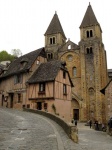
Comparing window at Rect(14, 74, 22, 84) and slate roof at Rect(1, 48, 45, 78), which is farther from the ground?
slate roof at Rect(1, 48, 45, 78)

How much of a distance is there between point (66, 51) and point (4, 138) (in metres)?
36.7

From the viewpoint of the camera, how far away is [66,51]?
44.9 metres

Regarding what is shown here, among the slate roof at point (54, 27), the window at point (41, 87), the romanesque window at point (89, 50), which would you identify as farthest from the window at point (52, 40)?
the window at point (41, 87)

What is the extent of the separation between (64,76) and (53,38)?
2235 centimetres

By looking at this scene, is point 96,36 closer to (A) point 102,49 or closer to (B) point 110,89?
(A) point 102,49

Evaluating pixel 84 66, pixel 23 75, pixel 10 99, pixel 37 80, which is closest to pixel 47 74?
pixel 37 80

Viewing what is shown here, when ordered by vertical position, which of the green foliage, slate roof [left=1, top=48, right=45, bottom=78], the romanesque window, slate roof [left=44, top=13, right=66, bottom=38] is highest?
slate roof [left=44, top=13, right=66, bottom=38]

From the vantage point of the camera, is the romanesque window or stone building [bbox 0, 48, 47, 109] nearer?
stone building [bbox 0, 48, 47, 109]

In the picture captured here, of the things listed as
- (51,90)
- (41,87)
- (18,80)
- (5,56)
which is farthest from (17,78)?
(5,56)

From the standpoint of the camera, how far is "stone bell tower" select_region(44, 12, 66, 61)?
4725 centimetres

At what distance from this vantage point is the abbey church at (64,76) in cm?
2670

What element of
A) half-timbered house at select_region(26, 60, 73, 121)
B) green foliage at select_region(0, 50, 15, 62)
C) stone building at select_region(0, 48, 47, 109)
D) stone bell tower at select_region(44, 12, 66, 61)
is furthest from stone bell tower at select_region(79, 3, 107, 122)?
green foliage at select_region(0, 50, 15, 62)

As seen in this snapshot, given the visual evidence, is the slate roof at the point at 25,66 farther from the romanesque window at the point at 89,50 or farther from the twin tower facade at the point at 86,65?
the romanesque window at the point at 89,50

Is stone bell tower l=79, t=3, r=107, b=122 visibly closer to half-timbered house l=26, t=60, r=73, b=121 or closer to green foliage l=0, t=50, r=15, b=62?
half-timbered house l=26, t=60, r=73, b=121
